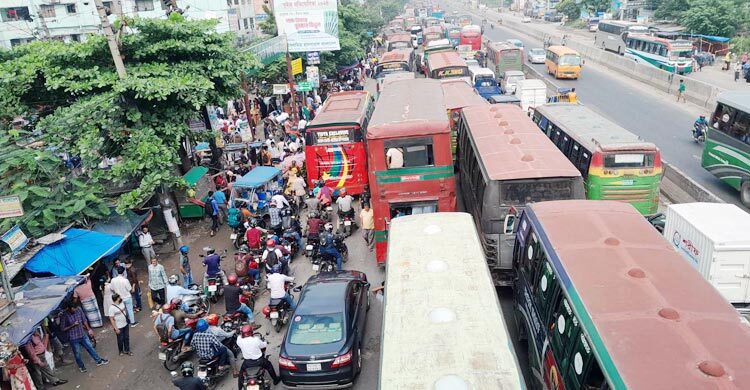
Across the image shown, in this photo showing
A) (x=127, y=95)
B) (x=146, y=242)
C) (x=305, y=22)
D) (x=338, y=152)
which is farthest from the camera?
(x=305, y=22)

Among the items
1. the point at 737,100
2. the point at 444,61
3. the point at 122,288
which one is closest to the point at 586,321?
the point at 122,288

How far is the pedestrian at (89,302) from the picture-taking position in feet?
34.3

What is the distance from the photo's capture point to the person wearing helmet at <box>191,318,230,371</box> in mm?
8805

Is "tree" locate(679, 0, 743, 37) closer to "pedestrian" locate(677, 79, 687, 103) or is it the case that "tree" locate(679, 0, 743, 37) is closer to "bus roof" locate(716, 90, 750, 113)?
"pedestrian" locate(677, 79, 687, 103)

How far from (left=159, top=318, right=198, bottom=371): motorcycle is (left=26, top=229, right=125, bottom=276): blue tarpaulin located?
2916mm

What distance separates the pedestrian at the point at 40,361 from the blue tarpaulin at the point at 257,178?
6580 mm

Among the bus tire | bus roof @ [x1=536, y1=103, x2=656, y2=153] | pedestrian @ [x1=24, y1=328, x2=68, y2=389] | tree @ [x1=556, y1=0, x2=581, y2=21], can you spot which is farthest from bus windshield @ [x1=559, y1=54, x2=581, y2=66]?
tree @ [x1=556, y1=0, x2=581, y2=21]

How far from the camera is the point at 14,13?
42.8 meters

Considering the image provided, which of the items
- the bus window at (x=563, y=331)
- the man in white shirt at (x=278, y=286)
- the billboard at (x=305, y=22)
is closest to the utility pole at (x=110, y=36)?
the man in white shirt at (x=278, y=286)

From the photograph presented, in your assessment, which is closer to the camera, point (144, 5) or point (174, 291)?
point (174, 291)

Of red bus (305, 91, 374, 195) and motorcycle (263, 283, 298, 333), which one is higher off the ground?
red bus (305, 91, 374, 195)

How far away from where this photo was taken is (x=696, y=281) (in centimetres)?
591

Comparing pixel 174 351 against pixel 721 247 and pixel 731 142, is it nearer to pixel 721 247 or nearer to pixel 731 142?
pixel 721 247

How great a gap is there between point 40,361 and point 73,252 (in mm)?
2612
